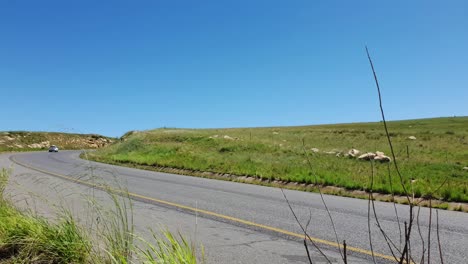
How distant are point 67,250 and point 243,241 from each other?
2650 millimetres

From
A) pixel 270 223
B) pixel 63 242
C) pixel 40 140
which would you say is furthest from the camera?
pixel 40 140

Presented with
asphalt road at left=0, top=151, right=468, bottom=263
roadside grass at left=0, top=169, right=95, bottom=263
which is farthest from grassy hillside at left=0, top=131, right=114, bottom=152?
roadside grass at left=0, top=169, right=95, bottom=263

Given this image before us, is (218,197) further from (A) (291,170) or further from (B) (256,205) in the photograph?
(A) (291,170)

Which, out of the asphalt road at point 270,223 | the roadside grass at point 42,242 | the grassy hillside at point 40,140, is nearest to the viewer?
the roadside grass at point 42,242

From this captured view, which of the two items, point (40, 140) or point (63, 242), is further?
point (40, 140)

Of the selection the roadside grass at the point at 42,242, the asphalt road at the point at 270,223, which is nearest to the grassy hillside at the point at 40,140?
the asphalt road at the point at 270,223

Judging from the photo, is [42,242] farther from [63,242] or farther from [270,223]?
[270,223]

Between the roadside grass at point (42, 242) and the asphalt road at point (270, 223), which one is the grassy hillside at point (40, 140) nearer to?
the asphalt road at point (270, 223)

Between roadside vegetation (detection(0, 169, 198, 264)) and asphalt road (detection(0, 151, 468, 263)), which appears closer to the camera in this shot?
roadside vegetation (detection(0, 169, 198, 264))

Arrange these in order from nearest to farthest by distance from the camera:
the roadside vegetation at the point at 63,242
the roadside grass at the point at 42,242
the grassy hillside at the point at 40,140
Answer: the roadside vegetation at the point at 63,242 < the roadside grass at the point at 42,242 < the grassy hillside at the point at 40,140

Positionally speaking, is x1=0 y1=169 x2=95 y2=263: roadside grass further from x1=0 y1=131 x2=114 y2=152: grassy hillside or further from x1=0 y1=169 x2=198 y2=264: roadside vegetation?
x1=0 y1=131 x2=114 y2=152: grassy hillside

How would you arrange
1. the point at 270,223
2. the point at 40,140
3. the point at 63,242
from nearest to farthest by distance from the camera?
the point at 63,242 < the point at 270,223 < the point at 40,140

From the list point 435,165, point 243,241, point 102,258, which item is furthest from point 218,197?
point 435,165

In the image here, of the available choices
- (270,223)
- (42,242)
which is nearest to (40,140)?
(270,223)
